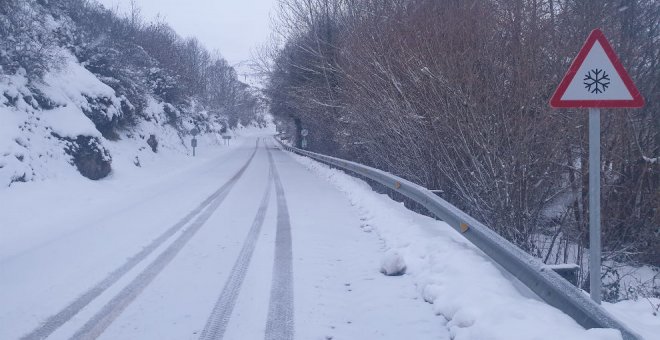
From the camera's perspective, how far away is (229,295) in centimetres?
572

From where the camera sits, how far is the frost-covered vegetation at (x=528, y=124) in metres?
8.26

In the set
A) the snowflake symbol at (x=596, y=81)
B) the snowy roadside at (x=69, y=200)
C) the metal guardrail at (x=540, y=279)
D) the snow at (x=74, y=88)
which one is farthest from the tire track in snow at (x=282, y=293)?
the snow at (x=74, y=88)

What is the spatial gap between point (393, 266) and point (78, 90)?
1871 cm

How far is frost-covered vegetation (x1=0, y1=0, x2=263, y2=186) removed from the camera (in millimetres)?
15734

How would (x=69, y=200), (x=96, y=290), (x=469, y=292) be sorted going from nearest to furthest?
(x=469, y=292), (x=96, y=290), (x=69, y=200)

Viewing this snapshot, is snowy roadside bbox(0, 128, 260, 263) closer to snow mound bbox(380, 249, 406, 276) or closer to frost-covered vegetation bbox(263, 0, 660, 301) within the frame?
snow mound bbox(380, 249, 406, 276)

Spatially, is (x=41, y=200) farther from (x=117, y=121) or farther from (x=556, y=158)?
(x=117, y=121)

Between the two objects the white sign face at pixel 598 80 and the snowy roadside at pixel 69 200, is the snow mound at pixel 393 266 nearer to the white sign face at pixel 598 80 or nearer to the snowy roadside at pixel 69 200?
the white sign face at pixel 598 80

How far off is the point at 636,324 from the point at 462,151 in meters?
5.01

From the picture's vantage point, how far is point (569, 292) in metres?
A: 4.12

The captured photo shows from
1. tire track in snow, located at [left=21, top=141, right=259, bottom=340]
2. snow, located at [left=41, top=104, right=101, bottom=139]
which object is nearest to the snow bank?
tire track in snow, located at [left=21, top=141, right=259, bottom=340]

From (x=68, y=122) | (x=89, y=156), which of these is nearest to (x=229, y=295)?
(x=89, y=156)

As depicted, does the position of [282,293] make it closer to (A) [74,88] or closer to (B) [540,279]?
(B) [540,279]

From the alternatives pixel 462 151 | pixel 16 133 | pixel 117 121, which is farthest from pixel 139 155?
pixel 462 151
